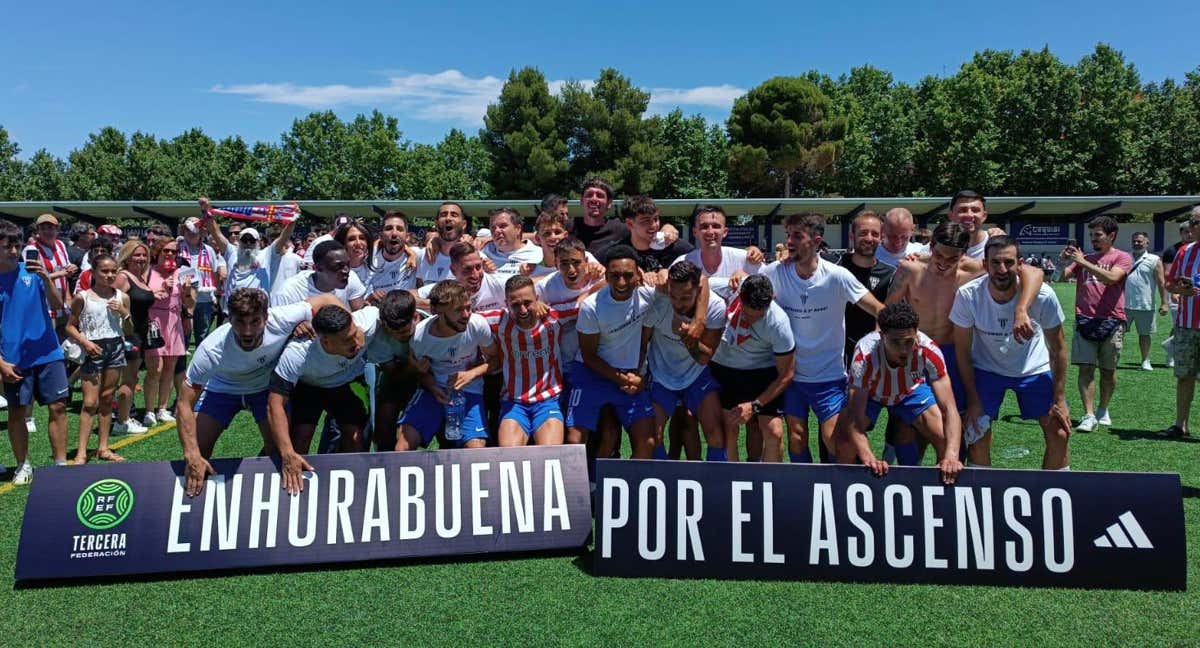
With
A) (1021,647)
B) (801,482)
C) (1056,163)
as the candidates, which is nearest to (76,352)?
(801,482)

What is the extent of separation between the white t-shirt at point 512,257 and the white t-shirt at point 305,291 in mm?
1009

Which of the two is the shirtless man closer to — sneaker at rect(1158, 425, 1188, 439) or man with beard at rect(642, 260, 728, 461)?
man with beard at rect(642, 260, 728, 461)

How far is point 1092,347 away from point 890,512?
520 centimetres

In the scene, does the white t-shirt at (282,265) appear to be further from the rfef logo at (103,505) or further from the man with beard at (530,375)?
the rfef logo at (103,505)

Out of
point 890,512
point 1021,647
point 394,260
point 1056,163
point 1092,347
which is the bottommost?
point 1021,647

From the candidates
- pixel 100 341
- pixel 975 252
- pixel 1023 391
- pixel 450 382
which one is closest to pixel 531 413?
pixel 450 382

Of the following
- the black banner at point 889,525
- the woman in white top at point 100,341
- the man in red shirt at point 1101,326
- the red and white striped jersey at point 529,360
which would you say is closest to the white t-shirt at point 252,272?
the woman in white top at point 100,341

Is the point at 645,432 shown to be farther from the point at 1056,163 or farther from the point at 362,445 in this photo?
the point at 1056,163

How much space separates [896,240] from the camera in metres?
5.70

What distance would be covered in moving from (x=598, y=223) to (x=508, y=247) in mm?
779

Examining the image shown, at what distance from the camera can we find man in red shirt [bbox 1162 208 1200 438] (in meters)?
7.04

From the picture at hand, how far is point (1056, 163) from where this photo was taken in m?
42.6

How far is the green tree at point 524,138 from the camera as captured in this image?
4728 cm

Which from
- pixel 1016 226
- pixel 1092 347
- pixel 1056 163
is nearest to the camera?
pixel 1092 347
